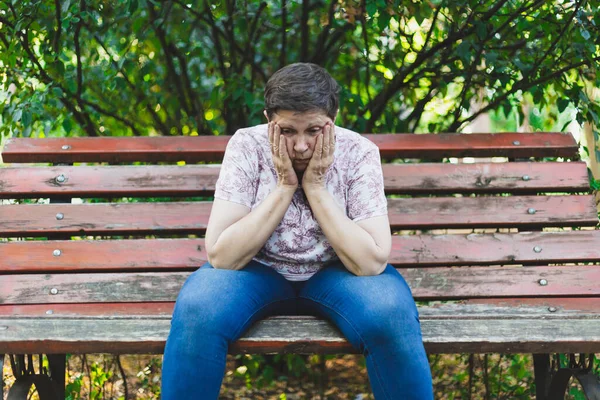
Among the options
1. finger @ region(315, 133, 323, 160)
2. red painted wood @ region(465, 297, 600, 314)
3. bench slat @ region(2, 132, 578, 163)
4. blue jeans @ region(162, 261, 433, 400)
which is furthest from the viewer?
bench slat @ region(2, 132, 578, 163)

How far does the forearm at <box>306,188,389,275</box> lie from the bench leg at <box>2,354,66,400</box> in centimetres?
119

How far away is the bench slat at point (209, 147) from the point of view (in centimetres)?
338

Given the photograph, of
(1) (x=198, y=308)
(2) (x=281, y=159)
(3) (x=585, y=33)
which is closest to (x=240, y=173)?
(2) (x=281, y=159)

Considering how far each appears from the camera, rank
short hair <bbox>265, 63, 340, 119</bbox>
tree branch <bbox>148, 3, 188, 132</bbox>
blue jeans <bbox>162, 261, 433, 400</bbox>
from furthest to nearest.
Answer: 1. tree branch <bbox>148, 3, 188, 132</bbox>
2. short hair <bbox>265, 63, 340, 119</bbox>
3. blue jeans <bbox>162, 261, 433, 400</bbox>

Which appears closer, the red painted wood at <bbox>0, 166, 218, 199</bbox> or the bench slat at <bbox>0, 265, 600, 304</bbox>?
the bench slat at <bbox>0, 265, 600, 304</bbox>

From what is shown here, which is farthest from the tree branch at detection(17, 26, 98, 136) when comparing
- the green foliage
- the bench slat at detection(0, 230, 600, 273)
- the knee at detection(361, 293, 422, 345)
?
the knee at detection(361, 293, 422, 345)

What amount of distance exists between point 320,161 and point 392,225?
31.5 inches

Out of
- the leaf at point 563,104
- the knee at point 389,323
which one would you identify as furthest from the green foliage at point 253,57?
the knee at point 389,323

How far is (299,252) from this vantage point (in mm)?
2725

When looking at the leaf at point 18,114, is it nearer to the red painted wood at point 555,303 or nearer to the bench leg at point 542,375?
the red painted wood at point 555,303

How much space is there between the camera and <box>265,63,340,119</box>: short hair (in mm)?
2486

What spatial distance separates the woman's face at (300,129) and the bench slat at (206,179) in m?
0.82

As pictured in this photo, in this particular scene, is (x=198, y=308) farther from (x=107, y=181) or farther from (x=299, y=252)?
(x=107, y=181)

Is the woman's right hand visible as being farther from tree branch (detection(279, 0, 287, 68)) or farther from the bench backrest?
tree branch (detection(279, 0, 287, 68))
